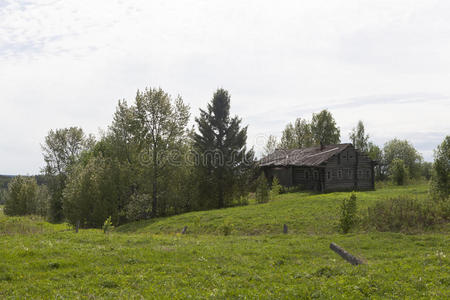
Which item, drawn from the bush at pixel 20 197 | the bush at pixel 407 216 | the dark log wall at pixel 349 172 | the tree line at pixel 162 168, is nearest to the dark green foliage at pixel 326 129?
the dark log wall at pixel 349 172

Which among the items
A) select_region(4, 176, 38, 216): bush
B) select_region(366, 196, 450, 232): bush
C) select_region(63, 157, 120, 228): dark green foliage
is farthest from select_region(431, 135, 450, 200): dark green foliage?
select_region(4, 176, 38, 216): bush

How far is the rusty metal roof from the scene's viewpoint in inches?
1825

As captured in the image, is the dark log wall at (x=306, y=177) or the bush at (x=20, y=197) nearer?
the dark log wall at (x=306, y=177)

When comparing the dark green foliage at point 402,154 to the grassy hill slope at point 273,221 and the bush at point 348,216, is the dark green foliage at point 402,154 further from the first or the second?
the bush at point 348,216

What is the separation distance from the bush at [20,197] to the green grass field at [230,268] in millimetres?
53913

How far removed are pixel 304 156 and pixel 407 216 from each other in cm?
3399

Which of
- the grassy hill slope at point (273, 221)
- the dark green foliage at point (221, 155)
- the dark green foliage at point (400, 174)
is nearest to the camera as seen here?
the grassy hill slope at point (273, 221)

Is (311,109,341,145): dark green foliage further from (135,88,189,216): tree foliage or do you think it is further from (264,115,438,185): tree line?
(135,88,189,216): tree foliage

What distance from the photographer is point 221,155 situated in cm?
4097

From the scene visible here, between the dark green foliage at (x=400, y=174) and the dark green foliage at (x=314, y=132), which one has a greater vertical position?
the dark green foliage at (x=314, y=132)

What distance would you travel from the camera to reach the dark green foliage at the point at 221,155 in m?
40.1

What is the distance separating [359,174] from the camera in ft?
161

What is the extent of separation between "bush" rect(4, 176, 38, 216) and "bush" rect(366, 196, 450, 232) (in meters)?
64.3

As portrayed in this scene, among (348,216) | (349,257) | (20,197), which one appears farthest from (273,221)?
(20,197)
